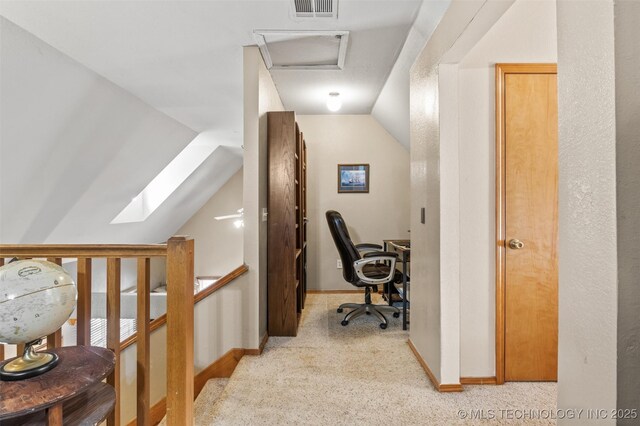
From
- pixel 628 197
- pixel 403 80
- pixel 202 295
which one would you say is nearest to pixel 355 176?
pixel 403 80

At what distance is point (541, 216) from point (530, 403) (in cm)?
110

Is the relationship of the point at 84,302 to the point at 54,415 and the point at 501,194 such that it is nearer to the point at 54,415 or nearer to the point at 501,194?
the point at 54,415

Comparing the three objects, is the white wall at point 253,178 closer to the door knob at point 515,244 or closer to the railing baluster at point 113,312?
the railing baluster at point 113,312

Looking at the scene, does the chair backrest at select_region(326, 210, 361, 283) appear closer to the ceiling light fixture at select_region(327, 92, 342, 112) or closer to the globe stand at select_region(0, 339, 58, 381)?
the ceiling light fixture at select_region(327, 92, 342, 112)

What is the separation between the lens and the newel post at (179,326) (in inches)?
51.8

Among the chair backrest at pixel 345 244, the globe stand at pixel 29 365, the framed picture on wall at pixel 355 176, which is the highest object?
the framed picture on wall at pixel 355 176

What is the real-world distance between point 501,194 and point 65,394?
2243 mm

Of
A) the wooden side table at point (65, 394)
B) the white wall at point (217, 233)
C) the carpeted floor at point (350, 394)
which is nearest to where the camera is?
the wooden side table at point (65, 394)

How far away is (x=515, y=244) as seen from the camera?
78.1 inches

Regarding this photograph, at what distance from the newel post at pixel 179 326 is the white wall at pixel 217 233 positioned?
5.10 meters

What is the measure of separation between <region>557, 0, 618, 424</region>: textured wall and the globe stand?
64.7 inches

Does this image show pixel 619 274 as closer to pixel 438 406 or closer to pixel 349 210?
pixel 438 406

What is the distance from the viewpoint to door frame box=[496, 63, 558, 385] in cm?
198

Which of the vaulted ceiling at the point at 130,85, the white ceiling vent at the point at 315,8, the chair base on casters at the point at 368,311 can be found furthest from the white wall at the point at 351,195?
the white ceiling vent at the point at 315,8
